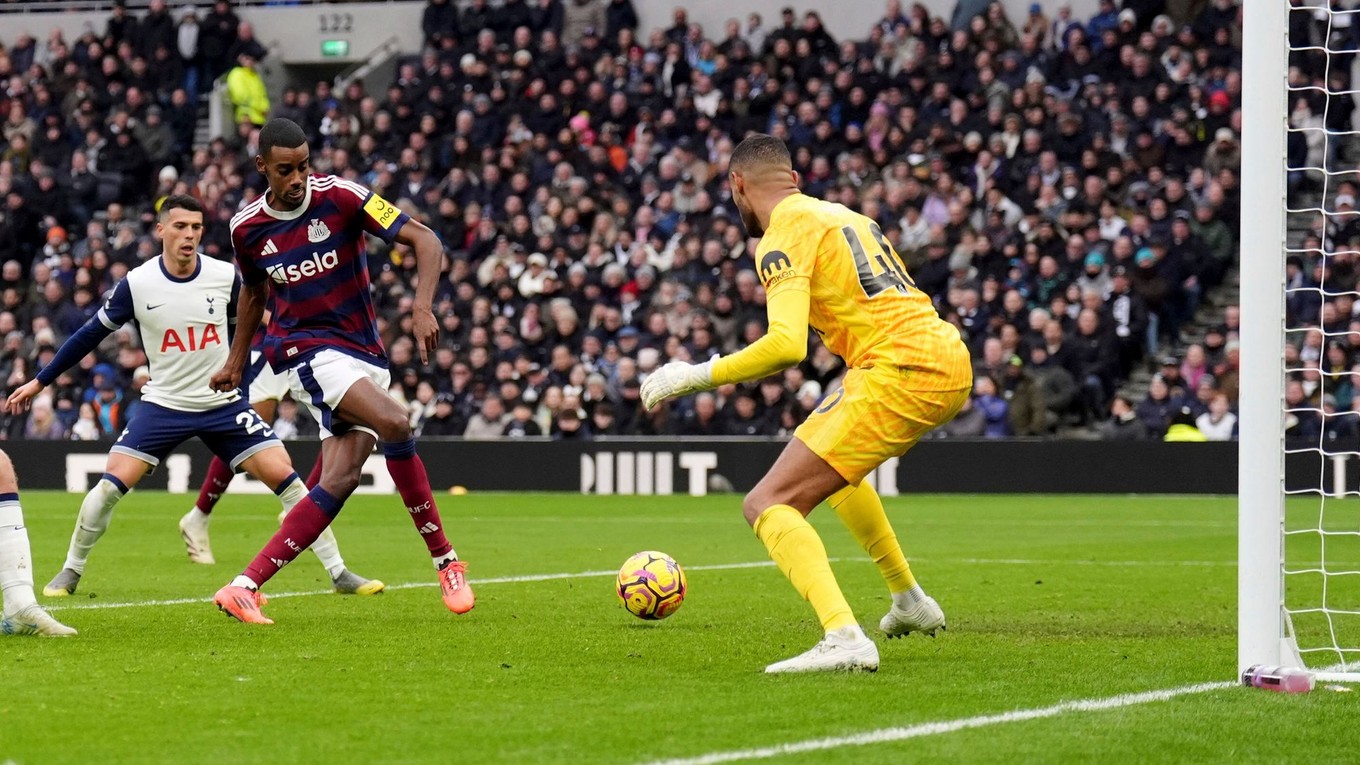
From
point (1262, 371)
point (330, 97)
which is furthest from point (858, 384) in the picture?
point (330, 97)

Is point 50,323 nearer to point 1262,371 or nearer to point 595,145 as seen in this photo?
point 595,145

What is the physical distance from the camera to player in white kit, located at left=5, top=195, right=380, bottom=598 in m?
10.5

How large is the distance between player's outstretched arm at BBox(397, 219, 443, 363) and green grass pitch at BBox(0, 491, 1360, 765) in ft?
4.20

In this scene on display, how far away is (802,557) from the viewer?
677cm

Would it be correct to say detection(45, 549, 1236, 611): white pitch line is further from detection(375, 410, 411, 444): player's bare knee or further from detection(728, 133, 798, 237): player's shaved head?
detection(728, 133, 798, 237): player's shaved head

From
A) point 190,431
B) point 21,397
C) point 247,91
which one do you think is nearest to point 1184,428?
point 190,431

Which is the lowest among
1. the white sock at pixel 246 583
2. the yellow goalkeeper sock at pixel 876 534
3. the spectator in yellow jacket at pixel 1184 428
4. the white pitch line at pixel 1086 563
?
the spectator in yellow jacket at pixel 1184 428

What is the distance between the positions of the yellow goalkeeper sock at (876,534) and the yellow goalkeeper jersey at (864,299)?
82cm

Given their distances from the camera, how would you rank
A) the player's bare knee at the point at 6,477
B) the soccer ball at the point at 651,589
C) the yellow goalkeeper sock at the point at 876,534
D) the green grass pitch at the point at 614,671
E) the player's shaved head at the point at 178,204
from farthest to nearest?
the player's shaved head at the point at 178,204 < the soccer ball at the point at 651,589 < the yellow goalkeeper sock at the point at 876,534 < the player's bare knee at the point at 6,477 < the green grass pitch at the point at 614,671

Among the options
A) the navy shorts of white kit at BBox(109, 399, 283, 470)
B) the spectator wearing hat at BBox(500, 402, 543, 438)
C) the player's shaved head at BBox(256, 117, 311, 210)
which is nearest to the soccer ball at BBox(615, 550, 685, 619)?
the player's shaved head at BBox(256, 117, 311, 210)

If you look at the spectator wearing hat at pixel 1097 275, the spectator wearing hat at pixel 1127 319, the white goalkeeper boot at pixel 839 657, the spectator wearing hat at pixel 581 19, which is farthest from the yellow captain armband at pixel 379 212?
the spectator wearing hat at pixel 581 19

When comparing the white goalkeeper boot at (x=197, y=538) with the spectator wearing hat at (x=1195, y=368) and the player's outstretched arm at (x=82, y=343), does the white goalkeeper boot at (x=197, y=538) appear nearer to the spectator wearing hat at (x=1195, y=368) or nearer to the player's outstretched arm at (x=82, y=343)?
the player's outstretched arm at (x=82, y=343)

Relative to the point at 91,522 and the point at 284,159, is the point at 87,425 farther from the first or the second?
the point at 284,159

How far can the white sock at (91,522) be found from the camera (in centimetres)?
1014
